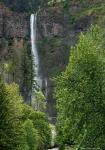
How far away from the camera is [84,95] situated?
50531mm

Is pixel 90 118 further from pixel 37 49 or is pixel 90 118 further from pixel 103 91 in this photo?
pixel 37 49

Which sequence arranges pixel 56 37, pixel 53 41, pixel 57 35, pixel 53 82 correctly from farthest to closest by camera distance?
pixel 57 35 < pixel 56 37 < pixel 53 41 < pixel 53 82

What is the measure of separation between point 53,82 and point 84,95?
33.7 ft

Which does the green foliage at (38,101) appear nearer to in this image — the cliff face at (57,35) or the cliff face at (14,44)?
the cliff face at (14,44)

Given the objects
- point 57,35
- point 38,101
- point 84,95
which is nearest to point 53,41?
point 57,35

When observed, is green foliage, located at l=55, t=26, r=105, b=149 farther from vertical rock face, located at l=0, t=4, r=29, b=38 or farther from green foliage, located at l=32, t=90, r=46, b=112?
vertical rock face, located at l=0, t=4, r=29, b=38

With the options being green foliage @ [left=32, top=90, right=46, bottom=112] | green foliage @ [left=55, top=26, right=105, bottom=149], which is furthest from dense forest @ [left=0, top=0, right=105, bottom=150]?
green foliage @ [left=32, top=90, right=46, bottom=112]

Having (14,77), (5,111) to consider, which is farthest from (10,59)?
(5,111)

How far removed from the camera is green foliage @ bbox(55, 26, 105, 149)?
49.7 meters

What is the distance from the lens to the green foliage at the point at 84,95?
163ft

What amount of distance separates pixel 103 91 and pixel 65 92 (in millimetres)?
3648

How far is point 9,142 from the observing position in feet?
224

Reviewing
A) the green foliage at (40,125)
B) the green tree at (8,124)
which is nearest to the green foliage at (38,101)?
the green foliage at (40,125)

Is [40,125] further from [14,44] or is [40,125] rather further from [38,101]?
[14,44]
